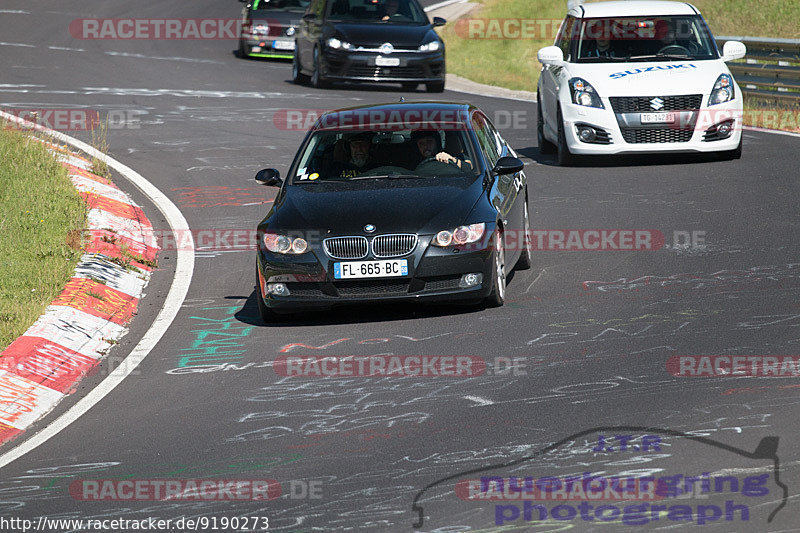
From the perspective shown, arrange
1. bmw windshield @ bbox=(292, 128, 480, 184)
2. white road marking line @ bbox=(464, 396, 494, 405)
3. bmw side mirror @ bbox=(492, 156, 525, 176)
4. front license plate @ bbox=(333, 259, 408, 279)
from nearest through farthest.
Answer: white road marking line @ bbox=(464, 396, 494, 405), front license plate @ bbox=(333, 259, 408, 279), bmw side mirror @ bbox=(492, 156, 525, 176), bmw windshield @ bbox=(292, 128, 480, 184)

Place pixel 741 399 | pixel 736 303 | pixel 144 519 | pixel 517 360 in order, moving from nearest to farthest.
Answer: pixel 144 519, pixel 741 399, pixel 517 360, pixel 736 303

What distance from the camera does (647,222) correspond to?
43.4ft

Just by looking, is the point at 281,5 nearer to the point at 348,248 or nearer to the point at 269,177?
the point at 269,177

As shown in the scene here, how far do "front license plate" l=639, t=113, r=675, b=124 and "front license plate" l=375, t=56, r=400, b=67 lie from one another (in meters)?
8.77

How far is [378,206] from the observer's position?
10086 millimetres

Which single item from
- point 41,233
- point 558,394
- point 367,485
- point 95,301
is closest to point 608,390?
point 558,394

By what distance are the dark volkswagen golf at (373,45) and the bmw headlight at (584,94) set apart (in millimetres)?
7941

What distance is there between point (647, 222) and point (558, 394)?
5.86m

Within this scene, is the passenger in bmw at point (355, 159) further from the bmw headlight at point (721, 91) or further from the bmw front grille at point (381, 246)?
the bmw headlight at point (721, 91)

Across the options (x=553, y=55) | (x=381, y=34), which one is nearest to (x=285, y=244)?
(x=553, y=55)

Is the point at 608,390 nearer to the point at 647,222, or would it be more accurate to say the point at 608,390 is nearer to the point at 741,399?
the point at 741,399

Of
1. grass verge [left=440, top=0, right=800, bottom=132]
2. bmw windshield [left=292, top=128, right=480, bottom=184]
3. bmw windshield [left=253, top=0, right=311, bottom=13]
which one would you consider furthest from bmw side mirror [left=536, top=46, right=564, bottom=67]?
bmw windshield [left=253, top=0, right=311, bottom=13]

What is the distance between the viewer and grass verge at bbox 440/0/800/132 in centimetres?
3092

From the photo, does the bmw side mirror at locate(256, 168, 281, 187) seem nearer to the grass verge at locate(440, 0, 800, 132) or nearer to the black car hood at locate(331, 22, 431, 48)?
the black car hood at locate(331, 22, 431, 48)
